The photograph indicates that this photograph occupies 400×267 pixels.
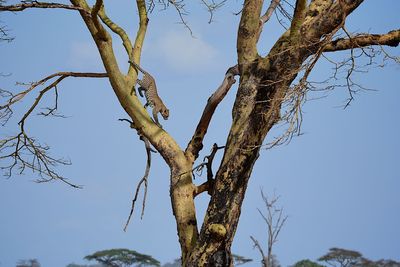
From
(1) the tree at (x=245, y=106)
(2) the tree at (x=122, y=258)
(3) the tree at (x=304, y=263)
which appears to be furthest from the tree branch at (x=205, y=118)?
(2) the tree at (x=122, y=258)

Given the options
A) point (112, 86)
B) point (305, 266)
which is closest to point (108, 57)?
point (112, 86)

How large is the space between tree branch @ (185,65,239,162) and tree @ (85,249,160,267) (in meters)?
13.2

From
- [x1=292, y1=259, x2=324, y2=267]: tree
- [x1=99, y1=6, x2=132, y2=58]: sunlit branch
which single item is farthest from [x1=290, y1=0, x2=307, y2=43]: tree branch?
[x1=292, y1=259, x2=324, y2=267]: tree

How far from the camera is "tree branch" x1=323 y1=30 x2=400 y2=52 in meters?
4.07

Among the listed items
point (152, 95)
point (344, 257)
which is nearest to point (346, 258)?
point (344, 257)

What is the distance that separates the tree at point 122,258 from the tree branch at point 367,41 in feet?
46.7

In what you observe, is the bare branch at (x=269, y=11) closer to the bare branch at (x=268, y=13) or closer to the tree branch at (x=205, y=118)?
the bare branch at (x=268, y=13)

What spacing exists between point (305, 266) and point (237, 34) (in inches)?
405

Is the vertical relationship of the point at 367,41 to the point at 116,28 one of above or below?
below

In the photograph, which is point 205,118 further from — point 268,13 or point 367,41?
point 367,41

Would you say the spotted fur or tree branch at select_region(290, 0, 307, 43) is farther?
the spotted fur

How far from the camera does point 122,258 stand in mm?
17625

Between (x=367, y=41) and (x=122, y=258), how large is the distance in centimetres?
1462

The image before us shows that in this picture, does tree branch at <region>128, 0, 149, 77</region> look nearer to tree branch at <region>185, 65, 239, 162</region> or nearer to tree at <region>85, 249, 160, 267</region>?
tree branch at <region>185, 65, 239, 162</region>
